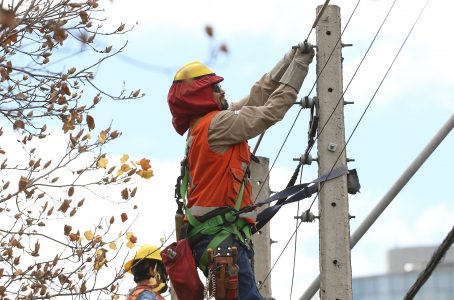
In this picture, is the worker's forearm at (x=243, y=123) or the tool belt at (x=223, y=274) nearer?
the tool belt at (x=223, y=274)

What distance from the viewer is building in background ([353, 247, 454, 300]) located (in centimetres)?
10238

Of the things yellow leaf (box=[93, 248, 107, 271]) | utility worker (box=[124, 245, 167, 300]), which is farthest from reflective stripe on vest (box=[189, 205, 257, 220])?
yellow leaf (box=[93, 248, 107, 271])

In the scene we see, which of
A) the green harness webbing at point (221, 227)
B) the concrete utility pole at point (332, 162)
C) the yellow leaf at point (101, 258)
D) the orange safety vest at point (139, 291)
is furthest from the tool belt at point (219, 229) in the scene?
the yellow leaf at point (101, 258)

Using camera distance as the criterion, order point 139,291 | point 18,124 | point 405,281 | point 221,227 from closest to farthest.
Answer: point 221,227 → point 139,291 → point 18,124 → point 405,281

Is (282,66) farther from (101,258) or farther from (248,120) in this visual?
(101,258)

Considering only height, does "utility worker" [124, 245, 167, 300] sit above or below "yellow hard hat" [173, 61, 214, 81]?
below

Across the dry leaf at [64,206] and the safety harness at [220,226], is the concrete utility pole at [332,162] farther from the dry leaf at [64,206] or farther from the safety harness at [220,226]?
the dry leaf at [64,206]

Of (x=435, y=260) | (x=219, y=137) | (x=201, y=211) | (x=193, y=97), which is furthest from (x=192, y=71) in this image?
(x=435, y=260)

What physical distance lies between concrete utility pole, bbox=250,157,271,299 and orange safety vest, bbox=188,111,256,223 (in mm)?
2516

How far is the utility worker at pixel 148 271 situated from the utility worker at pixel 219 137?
143 centimetres

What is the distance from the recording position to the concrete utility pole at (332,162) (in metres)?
8.52

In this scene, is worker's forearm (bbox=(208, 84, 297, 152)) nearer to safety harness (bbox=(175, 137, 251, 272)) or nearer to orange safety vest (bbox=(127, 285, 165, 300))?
safety harness (bbox=(175, 137, 251, 272))

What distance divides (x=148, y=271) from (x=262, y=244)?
1.43 meters

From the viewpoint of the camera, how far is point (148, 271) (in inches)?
383
